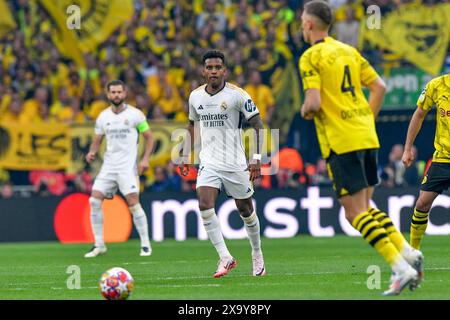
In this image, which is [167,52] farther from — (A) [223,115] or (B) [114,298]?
(B) [114,298]

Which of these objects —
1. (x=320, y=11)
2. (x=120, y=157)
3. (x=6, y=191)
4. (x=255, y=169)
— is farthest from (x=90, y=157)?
(x=320, y=11)

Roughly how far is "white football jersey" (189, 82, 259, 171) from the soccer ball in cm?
295

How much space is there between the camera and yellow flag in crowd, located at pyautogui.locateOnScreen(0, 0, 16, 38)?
24781 mm

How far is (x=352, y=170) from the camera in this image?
918cm

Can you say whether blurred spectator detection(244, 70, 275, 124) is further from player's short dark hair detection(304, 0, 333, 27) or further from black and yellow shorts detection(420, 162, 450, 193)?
player's short dark hair detection(304, 0, 333, 27)

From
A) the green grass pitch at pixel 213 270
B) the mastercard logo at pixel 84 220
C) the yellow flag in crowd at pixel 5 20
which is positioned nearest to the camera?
the green grass pitch at pixel 213 270

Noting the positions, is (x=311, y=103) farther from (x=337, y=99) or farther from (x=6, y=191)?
(x=6, y=191)

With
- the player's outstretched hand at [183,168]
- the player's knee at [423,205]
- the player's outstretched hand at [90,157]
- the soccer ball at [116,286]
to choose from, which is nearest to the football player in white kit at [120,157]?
the player's outstretched hand at [90,157]

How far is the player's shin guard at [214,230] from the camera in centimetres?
1181

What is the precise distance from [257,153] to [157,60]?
41.6 ft

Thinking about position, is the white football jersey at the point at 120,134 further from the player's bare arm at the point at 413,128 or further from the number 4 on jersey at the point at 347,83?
the number 4 on jersey at the point at 347,83

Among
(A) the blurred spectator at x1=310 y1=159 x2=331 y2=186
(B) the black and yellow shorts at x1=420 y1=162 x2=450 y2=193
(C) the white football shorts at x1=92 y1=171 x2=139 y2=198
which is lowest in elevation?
(A) the blurred spectator at x1=310 y1=159 x2=331 y2=186

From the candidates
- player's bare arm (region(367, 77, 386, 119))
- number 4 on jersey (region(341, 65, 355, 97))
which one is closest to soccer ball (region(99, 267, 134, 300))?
number 4 on jersey (region(341, 65, 355, 97))

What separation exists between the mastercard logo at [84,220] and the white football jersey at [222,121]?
8.75m
